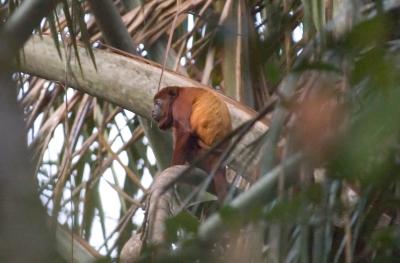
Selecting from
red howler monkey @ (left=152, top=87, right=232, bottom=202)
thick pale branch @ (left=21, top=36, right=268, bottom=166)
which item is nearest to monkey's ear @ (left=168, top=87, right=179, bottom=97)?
red howler monkey @ (left=152, top=87, right=232, bottom=202)

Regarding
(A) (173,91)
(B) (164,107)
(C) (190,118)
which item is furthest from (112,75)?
(C) (190,118)

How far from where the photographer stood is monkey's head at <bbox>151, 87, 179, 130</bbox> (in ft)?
10.3

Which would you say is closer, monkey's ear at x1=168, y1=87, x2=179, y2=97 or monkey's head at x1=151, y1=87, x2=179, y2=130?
monkey's head at x1=151, y1=87, x2=179, y2=130

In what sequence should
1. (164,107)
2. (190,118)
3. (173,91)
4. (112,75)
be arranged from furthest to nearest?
(190,118) < (173,91) < (164,107) < (112,75)

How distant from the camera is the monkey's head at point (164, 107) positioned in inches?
123

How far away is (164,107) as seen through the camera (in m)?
3.28

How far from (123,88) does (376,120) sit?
1.81 m

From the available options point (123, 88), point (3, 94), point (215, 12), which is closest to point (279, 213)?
point (3, 94)

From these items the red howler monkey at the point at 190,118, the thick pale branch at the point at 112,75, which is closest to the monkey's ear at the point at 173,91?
the red howler monkey at the point at 190,118

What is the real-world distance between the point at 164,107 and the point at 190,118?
364 mm

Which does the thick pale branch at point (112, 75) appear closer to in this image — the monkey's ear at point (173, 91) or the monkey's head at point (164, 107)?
the monkey's head at point (164, 107)

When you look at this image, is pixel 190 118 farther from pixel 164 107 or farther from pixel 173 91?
pixel 164 107

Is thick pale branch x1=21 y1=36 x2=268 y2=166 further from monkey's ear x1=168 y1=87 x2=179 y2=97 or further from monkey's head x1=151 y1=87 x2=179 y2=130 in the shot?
monkey's ear x1=168 y1=87 x2=179 y2=97

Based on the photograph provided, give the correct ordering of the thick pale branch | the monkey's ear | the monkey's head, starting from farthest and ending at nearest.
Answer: the monkey's ear < the monkey's head < the thick pale branch
